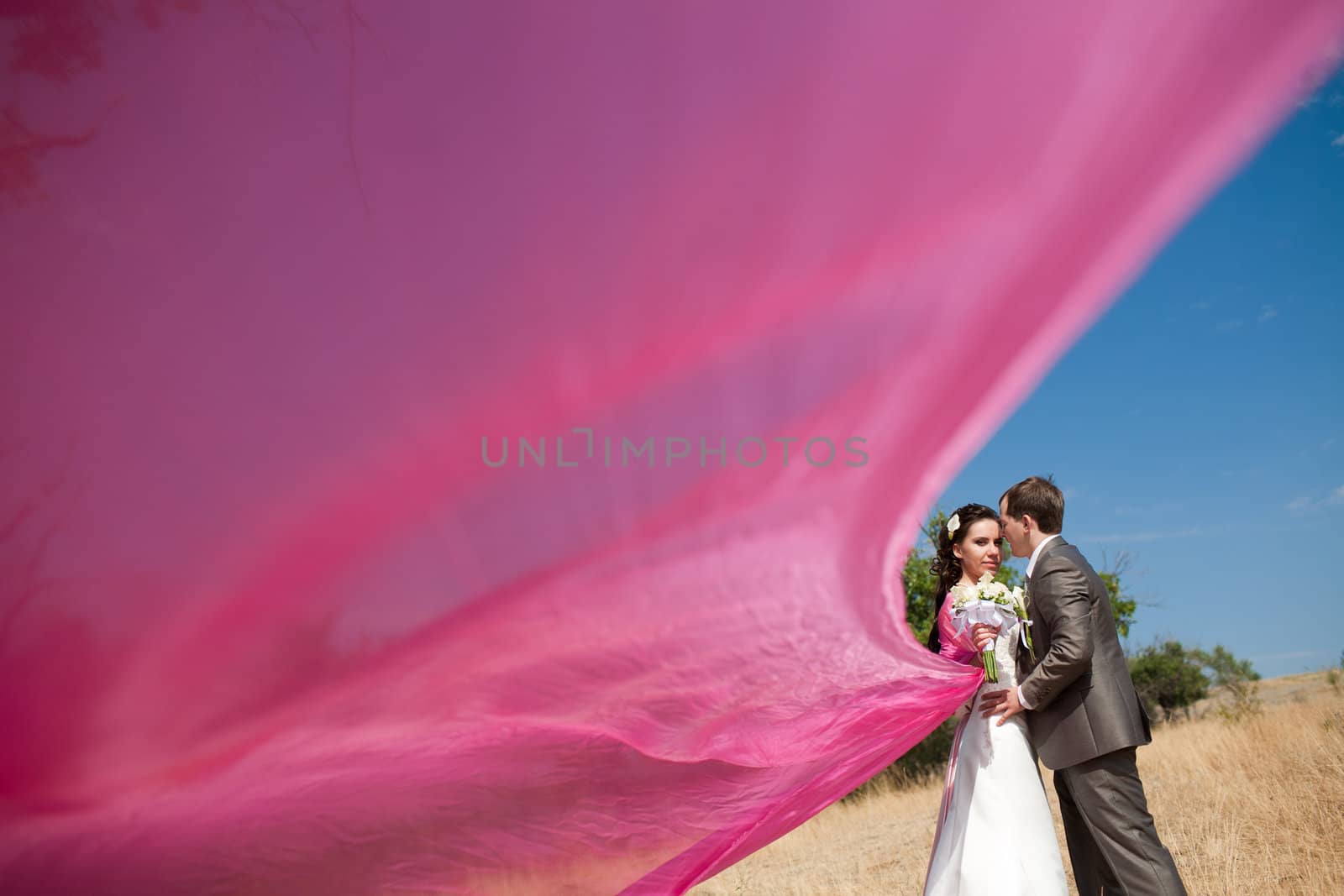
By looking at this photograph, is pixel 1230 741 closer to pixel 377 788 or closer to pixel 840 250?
pixel 840 250

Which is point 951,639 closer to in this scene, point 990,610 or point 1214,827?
point 990,610

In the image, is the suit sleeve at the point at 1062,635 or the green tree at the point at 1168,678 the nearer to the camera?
the suit sleeve at the point at 1062,635

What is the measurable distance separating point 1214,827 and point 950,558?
3148mm

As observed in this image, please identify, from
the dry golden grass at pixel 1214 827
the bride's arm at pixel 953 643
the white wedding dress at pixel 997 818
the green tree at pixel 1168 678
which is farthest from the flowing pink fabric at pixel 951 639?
the green tree at pixel 1168 678

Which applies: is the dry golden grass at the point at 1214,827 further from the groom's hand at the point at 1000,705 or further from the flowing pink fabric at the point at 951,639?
the flowing pink fabric at the point at 951,639

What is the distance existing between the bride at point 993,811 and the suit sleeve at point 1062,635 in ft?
0.74

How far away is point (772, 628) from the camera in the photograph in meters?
4.05

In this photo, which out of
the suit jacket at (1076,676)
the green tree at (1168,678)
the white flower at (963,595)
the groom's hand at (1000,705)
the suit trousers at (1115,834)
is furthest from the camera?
the green tree at (1168,678)

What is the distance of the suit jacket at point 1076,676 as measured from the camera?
151 inches

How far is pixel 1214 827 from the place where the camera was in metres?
6.29

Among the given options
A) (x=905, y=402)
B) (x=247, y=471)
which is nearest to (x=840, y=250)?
(x=905, y=402)

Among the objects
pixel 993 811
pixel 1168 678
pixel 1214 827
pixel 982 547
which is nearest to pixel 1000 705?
pixel 993 811

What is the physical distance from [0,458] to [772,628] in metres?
2.92

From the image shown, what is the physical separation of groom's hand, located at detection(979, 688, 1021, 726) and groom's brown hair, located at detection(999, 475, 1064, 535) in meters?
0.68
